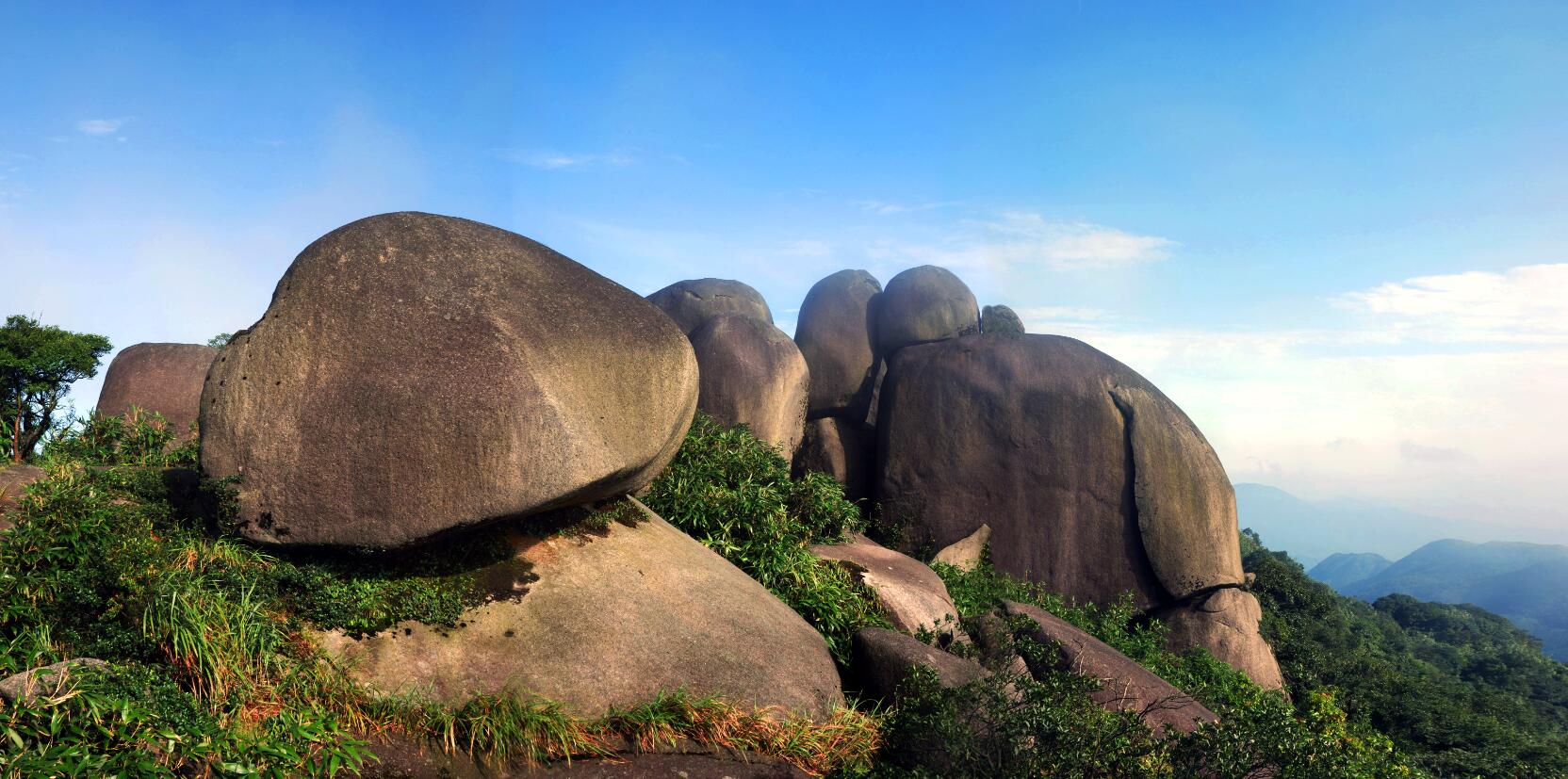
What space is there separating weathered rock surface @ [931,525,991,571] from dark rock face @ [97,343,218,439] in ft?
39.1

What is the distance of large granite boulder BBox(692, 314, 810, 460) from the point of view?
13344 mm

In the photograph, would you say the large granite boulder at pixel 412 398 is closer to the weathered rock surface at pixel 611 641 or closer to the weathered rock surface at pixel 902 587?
the weathered rock surface at pixel 611 641

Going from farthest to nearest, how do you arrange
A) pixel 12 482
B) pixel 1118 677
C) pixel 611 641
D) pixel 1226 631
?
pixel 1226 631, pixel 1118 677, pixel 12 482, pixel 611 641

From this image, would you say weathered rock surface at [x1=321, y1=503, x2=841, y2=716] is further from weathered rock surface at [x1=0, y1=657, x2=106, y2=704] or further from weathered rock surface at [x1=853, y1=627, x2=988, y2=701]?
weathered rock surface at [x1=0, y1=657, x2=106, y2=704]

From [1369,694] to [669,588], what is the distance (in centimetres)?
1044

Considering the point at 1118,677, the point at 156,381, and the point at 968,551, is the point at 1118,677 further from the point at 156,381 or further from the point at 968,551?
the point at 156,381

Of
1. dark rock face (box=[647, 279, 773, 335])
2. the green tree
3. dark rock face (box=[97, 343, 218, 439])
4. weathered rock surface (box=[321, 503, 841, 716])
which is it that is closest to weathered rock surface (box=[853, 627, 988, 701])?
weathered rock surface (box=[321, 503, 841, 716])

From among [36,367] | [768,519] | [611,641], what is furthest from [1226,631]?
[36,367]

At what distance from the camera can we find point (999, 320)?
50.6ft

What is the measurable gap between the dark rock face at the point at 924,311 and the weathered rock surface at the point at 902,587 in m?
5.15

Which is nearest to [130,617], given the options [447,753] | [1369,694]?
[447,753]

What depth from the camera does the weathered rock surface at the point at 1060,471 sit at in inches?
498

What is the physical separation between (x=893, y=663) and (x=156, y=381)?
1376 centimetres

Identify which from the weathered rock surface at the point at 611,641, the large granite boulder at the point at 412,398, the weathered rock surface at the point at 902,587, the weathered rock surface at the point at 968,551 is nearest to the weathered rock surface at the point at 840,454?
the weathered rock surface at the point at 968,551
